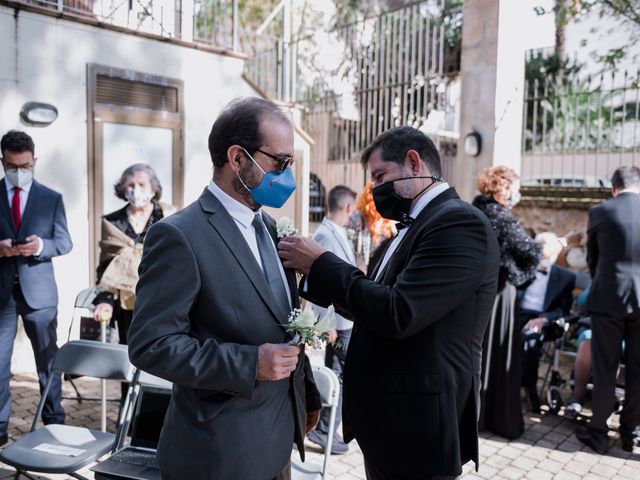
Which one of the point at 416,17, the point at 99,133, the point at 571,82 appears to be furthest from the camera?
the point at 416,17

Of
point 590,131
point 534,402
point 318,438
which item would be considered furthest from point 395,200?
point 590,131

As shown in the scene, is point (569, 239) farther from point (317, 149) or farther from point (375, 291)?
point (375, 291)

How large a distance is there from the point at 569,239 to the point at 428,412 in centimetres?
608

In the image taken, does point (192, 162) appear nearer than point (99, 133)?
No

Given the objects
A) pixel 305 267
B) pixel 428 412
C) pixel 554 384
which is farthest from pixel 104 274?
pixel 554 384

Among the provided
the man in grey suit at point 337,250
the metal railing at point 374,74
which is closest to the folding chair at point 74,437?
the man in grey suit at point 337,250

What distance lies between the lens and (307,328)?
6.25 feet

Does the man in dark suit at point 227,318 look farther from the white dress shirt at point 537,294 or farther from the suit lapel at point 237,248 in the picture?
the white dress shirt at point 537,294

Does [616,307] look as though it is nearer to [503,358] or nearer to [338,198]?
[503,358]

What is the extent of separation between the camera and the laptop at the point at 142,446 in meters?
2.94

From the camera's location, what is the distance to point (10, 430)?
189 inches

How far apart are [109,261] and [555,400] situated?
4.36 m

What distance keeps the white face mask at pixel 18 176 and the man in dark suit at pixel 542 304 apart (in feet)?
15.6

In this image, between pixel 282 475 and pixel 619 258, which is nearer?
pixel 282 475
